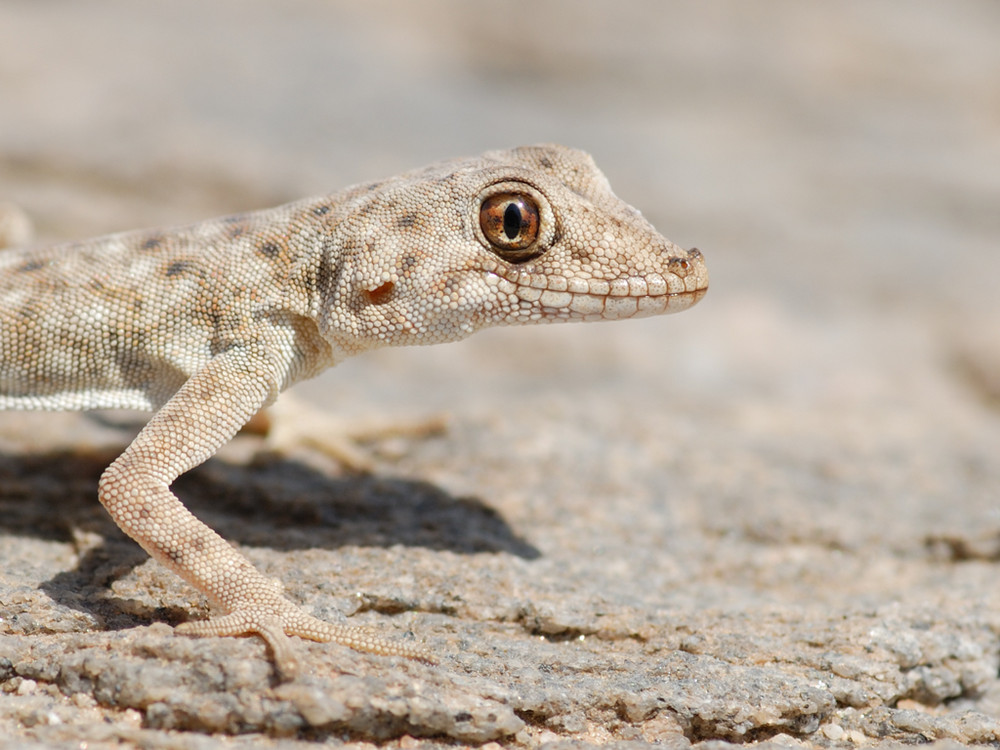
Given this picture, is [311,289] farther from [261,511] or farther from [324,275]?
[261,511]

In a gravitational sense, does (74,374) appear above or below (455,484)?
above

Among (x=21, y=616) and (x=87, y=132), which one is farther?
(x=87, y=132)

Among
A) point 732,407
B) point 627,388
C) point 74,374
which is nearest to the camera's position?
point 74,374

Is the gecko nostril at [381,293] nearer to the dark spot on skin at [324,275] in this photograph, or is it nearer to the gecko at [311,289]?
the gecko at [311,289]

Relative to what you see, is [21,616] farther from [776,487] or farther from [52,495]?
[776,487]

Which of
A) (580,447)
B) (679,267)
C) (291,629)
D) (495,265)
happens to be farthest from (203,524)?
(580,447)

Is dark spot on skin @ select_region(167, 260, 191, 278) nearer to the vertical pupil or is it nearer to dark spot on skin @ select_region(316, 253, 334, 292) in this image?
dark spot on skin @ select_region(316, 253, 334, 292)

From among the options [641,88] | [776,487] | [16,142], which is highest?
[641,88]

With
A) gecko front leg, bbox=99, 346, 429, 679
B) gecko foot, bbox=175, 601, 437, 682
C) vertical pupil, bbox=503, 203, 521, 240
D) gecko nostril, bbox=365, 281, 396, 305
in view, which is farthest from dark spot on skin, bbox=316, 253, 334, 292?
gecko foot, bbox=175, 601, 437, 682

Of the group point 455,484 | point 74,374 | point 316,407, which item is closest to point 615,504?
point 455,484
